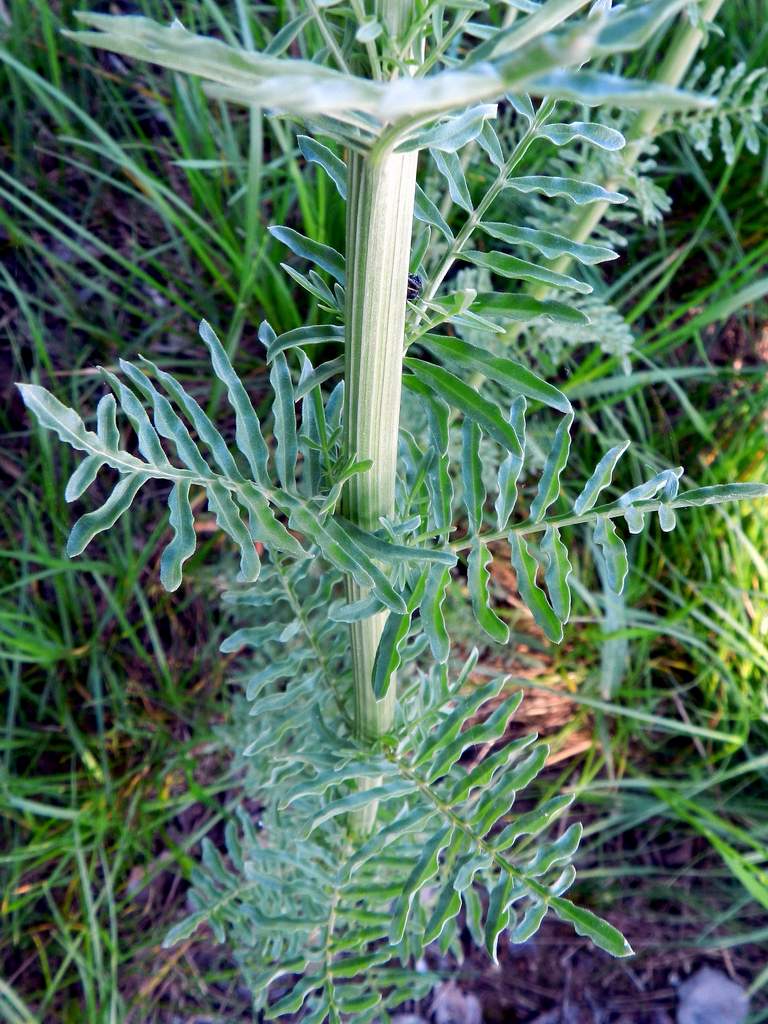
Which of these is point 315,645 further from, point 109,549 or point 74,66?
point 74,66

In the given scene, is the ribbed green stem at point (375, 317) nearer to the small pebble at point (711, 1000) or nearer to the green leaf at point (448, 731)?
the green leaf at point (448, 731)

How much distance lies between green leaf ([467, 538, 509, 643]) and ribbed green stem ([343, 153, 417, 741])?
56mm

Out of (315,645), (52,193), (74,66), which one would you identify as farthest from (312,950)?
(74,66)

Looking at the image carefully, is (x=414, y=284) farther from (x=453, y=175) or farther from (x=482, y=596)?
(x=482, y=596)

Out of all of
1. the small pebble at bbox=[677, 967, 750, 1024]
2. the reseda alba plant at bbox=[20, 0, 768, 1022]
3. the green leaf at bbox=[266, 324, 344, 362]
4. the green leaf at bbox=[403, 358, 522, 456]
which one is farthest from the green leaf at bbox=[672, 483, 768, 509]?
the small pebble at bbox=[677, 967, 750, 1024]

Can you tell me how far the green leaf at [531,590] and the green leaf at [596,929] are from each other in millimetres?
162

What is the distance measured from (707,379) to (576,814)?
28.1 inches

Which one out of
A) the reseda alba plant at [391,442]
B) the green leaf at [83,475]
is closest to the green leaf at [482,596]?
the reseda alba plant at [391,442]

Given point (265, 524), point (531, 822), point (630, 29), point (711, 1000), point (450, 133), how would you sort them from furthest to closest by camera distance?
point (711, 1000) → point (531, 822) → point (265, 524) → point (450, 133) → point (630, 29)

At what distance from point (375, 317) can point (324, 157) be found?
4.9 inches

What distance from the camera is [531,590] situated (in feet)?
1.68

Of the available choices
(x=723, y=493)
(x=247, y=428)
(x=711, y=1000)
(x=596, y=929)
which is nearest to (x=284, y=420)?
(x=247, y=428)

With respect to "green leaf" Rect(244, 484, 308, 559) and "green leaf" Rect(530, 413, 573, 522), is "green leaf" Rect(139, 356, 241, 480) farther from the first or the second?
"green leaf" Rect(530, 413, 573, 522)

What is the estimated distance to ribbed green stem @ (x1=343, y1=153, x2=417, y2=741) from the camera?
1.16ft
